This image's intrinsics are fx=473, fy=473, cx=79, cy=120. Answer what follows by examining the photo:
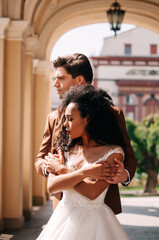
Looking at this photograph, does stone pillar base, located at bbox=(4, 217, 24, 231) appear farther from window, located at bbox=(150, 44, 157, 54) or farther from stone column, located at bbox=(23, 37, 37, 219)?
window, located at bbox=(150, 44, 157, 54)

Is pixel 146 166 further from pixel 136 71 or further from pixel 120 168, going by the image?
pixel 120 168

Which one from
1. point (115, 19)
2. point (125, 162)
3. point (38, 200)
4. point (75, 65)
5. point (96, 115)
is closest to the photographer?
point (96, 115)

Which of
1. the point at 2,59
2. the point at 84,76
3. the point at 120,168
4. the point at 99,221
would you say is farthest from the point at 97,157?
the point at 2,59

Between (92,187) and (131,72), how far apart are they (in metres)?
36.0

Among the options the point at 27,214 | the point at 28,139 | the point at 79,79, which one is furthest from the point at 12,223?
the point at 79,79

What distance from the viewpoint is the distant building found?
123 ft

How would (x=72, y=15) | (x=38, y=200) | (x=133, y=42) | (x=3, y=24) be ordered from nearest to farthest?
(x=3, y=24) < (x=38, y=200) < (x=72, y=15) < (x=133, y=42)

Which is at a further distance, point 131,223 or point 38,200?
point 38,200

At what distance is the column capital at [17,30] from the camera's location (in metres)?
7.95

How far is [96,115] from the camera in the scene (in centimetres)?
247

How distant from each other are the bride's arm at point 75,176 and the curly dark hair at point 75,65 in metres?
0.85

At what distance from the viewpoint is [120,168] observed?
2.43 meters

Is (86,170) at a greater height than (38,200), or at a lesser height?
greater

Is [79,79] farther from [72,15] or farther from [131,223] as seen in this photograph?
[72,15]
